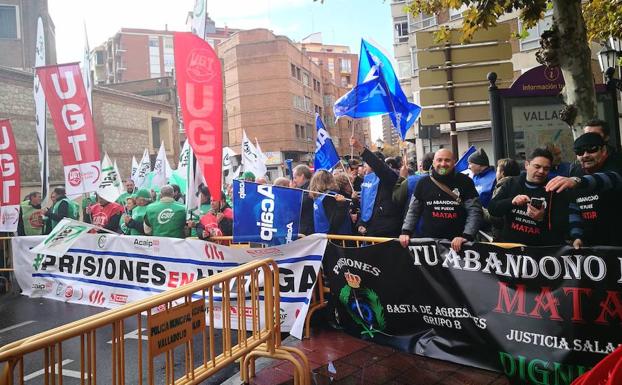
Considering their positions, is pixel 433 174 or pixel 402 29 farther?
pixel 402 29

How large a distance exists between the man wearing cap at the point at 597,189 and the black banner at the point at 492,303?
263mm

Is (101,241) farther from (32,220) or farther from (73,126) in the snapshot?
(32,220)

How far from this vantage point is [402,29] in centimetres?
3525

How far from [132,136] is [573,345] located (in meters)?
30.3

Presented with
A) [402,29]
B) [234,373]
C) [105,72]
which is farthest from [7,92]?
[105,72]

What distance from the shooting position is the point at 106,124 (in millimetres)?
28000

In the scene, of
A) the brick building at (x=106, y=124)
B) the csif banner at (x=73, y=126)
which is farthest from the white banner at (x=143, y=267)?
the brick building at (x=106, y=124)

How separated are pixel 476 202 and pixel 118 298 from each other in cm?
495

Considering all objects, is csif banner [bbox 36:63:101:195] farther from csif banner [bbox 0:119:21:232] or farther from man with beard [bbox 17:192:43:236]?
man with beard [bbox 17:192:43:236]

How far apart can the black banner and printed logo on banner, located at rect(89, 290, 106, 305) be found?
145 inches

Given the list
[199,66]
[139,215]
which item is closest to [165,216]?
[139,215]

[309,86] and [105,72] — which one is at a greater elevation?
[105,72]

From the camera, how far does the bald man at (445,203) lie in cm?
460

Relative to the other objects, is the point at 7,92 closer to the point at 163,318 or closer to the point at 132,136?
the point at 132,136
